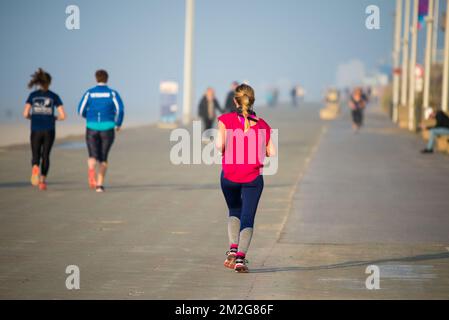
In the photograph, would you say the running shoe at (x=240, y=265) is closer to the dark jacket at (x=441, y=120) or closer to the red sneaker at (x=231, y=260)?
the red sneaker at (x=231, y=260)

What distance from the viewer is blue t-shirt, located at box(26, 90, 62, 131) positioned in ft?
59.8

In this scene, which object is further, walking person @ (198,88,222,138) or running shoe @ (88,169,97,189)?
walking person @ (198,88,222,138)

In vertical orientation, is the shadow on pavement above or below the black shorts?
below

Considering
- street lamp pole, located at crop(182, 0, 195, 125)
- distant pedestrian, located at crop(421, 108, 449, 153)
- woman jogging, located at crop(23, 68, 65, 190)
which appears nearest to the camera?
woman jogging, located at crop(23, 68, 65, 190)

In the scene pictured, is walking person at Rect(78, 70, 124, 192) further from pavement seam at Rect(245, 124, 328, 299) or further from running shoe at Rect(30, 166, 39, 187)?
pavement seam at Rect(245, 124, 328, 299)

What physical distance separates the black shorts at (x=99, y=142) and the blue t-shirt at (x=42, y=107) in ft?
2.13

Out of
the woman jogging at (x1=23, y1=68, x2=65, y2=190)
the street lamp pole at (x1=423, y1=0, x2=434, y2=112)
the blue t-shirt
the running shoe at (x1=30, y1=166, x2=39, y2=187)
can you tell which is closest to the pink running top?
the woman jogging at (x1=23, y1=68, x2=65, y2=190)

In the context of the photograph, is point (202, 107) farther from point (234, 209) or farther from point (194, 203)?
point (234, 209)

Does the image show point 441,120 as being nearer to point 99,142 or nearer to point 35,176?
point 99,142

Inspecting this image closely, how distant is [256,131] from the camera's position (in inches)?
431

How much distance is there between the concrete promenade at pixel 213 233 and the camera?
10.0 metres

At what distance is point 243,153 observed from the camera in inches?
431

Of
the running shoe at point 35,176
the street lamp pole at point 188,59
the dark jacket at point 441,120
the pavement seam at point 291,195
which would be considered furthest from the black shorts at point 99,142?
the street lamp pole at point 188,59

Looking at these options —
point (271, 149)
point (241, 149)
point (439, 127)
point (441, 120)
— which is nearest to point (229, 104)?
point (441, 120)
